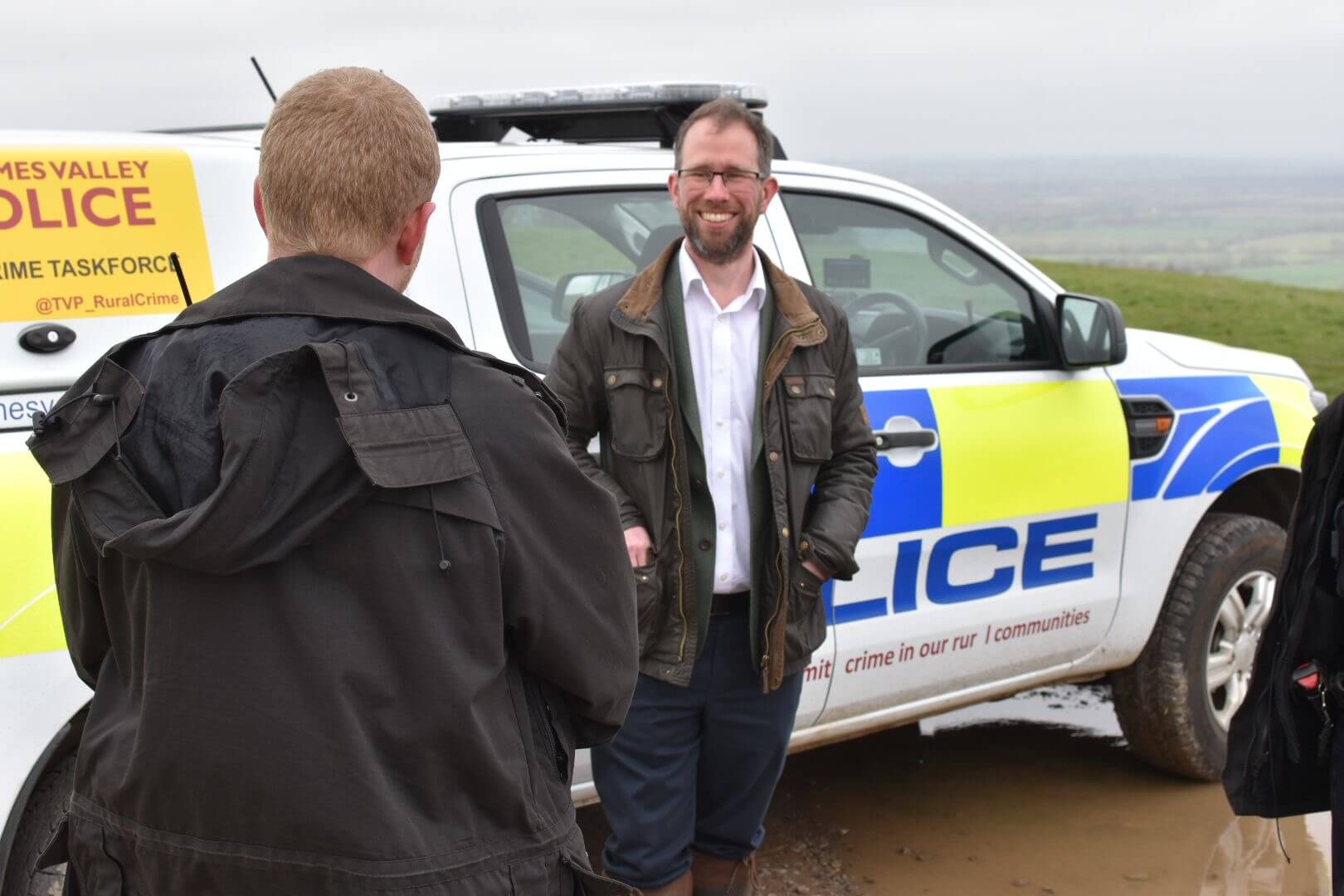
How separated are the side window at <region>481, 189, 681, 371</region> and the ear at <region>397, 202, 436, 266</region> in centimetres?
159

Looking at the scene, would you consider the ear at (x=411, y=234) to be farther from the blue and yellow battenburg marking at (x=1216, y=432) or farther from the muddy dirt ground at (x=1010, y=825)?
the blue and yellow battenburg marking at (x=1216, y=432)

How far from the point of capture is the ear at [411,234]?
5.06 feet

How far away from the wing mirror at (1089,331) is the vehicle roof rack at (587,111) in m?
0.88

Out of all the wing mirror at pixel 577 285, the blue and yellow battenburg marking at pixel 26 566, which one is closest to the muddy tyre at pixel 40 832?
the blue and yellow battenburg marking at pixel 26 566

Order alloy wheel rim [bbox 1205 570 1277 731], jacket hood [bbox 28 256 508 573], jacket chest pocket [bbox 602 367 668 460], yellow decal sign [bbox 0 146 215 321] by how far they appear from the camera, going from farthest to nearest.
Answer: alloy wheel rim [bbox 1205 570 1277 731] → jacket chest pocket [bbox 602 367 668 460] → yellow decal sign [bbox 0 146 215 321] → jacket hood [bbox 28 256 508 573]

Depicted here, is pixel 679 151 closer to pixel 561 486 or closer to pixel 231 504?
pixel 561 486

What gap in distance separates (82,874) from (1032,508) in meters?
2.76

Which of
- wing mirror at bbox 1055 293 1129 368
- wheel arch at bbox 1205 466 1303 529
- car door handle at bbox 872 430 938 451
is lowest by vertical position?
wheel arch at bbox 1205 466 1303 529

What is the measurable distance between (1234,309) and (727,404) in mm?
13779

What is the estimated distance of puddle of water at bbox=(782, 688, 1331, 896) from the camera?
150 inches

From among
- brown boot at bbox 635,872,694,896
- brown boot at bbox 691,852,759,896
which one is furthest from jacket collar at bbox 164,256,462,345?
brown boot at bbox 691,852,759,896

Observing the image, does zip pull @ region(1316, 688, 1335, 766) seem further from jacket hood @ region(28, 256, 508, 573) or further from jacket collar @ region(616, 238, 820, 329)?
jacket hood @ region(28, 256, 508, 573)

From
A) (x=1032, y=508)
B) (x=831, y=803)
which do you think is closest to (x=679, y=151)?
(x=1032, y=508)

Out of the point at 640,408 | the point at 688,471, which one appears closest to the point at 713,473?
the point at 688,471
